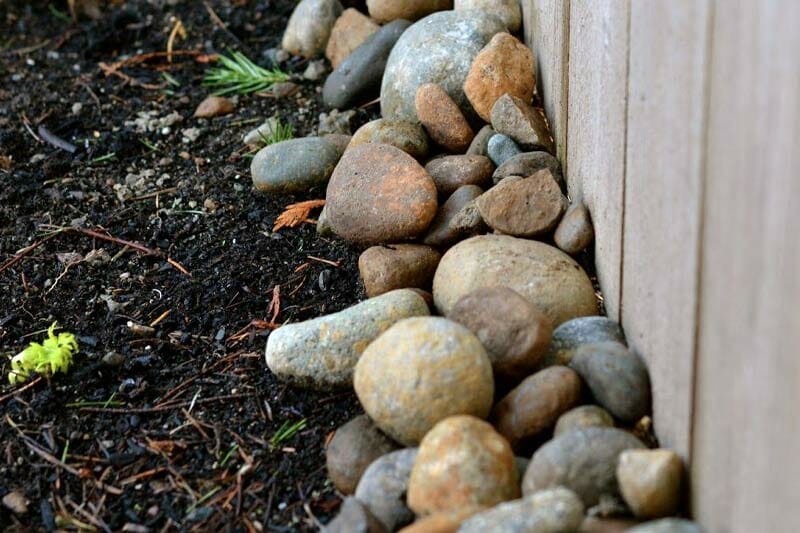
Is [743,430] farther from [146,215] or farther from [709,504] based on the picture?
[146,215]

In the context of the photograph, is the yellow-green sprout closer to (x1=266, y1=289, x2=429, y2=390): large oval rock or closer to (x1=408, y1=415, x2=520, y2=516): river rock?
(x1=266, y1=289, x2=429, y2=390): large oval rock

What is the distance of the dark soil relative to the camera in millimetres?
2721

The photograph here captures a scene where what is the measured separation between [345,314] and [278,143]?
4.25ft

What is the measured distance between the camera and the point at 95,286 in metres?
3.59

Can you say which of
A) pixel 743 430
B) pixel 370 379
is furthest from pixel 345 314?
pixel 743 430

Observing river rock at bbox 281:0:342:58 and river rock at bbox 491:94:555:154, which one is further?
river rock at bbox 281:0:342:58

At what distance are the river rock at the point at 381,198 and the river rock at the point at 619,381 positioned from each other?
94 cm

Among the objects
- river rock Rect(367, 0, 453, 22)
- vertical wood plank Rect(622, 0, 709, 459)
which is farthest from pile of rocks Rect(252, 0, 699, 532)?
river rock Rect(367, 0, 453, 22)

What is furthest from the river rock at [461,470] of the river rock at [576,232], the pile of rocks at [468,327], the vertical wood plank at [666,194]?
the river rock at [576,232]

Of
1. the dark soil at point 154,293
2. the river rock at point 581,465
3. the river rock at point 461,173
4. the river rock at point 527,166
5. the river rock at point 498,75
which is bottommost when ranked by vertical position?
the dark soil at point 154,293

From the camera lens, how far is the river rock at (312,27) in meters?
5.01

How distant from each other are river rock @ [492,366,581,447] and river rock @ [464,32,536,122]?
4.79 ft

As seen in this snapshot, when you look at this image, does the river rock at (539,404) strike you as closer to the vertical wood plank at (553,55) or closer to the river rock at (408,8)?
the vertical wood plank at (553,55)

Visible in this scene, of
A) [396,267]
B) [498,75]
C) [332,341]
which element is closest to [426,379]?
[332,341]
